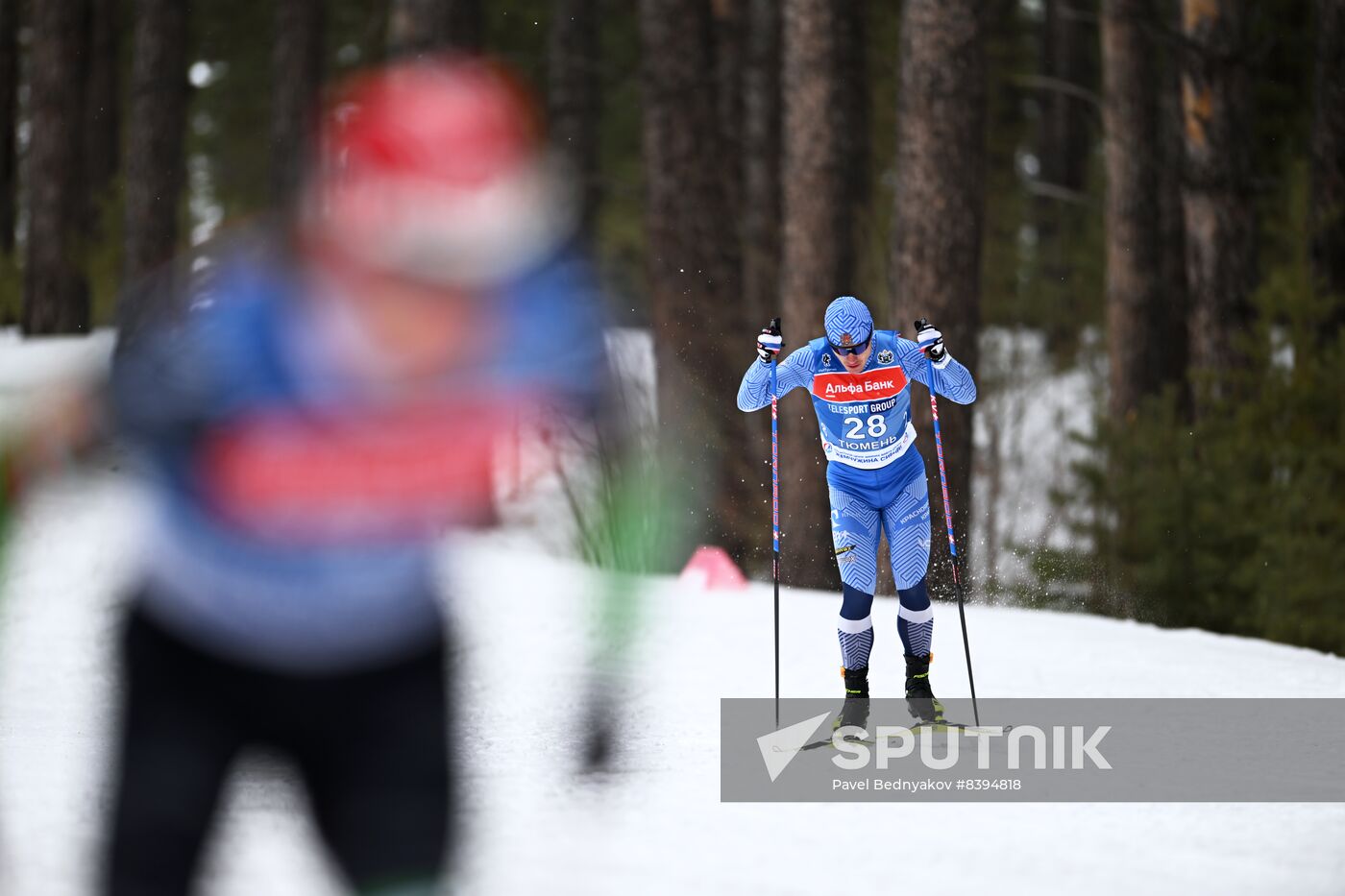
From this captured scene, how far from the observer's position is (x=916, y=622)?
20.2 feet

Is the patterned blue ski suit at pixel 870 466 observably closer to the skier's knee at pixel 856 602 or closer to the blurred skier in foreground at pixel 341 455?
the skier's knee at pixel 856 602

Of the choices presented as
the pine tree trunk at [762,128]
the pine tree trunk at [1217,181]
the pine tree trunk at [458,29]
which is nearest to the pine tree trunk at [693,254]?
the pine tree trunk at [458,29]

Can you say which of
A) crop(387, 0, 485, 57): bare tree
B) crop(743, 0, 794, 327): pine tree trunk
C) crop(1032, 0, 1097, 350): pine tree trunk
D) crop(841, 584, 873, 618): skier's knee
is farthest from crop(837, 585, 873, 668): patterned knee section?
crop(1032, 0, 1097, 350): pine tree trunk

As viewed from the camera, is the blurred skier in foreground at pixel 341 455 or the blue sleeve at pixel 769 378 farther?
the blue sleeve at pixel 769 378

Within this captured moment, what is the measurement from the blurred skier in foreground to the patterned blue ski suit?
339 centimetres

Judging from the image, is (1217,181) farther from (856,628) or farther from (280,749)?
(280,749)

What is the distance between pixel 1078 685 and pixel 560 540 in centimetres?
518

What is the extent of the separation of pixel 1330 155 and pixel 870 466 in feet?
24.3

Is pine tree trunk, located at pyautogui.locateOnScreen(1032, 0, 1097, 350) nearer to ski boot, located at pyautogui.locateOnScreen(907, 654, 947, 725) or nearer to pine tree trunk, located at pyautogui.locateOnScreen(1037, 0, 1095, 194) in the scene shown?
pine tree trunk, located at pyautogui.locateOnScreen(1037, 0, 1095, 194)

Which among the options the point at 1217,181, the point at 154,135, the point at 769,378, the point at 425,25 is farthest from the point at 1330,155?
the point at 154,135

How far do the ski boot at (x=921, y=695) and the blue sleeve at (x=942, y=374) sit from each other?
1.03 meters

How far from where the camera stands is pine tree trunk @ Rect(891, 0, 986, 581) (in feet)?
31.5

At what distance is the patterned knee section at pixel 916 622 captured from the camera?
617 cm

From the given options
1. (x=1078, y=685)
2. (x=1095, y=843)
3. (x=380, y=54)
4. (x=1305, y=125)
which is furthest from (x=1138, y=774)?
(x=380, y=54)
